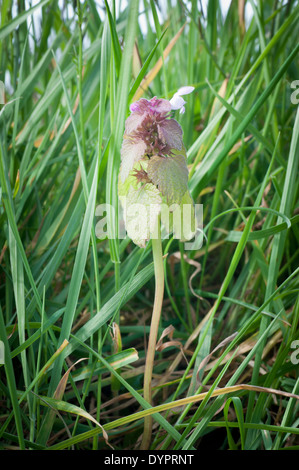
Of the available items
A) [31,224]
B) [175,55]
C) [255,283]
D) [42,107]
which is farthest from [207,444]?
[175,55]

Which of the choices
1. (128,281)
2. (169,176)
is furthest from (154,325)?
(169,176)

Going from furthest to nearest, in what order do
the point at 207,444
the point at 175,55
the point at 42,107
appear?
the point at 175,55
the point at 42,107
the point at 207,444

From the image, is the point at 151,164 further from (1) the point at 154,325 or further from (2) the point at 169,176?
(1) the point at 154,325

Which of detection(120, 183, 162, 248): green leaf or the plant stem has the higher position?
detection(120, 183, 162, 248): green leaf

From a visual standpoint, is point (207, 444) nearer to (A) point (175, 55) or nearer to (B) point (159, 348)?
(B) point (159, 348)

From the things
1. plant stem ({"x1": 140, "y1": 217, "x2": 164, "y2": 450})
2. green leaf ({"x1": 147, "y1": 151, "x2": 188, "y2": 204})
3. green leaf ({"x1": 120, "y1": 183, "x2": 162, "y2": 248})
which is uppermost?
green leaf ({"x1": 147, "y1": 151, "x2": 188, "y2": 204})
